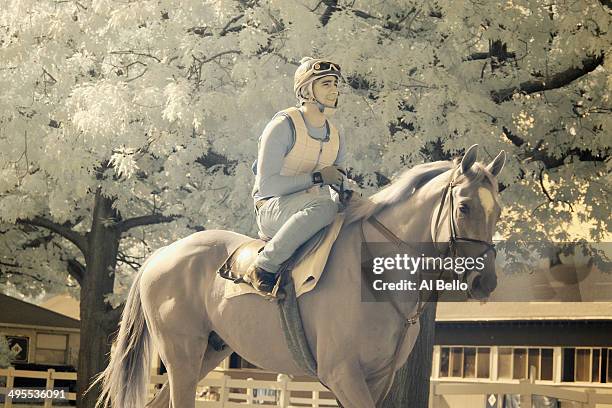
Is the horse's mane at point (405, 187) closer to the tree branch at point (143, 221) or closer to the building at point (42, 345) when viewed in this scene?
the tree branch at point (143, 221)

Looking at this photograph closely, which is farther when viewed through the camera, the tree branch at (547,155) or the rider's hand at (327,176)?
the tree branch at (547,155)

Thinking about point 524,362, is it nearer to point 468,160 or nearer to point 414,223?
point 414,223

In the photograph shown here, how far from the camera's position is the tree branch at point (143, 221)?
19.9 meters

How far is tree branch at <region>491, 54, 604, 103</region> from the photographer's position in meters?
14.6

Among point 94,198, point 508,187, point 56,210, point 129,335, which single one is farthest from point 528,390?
point 94,198

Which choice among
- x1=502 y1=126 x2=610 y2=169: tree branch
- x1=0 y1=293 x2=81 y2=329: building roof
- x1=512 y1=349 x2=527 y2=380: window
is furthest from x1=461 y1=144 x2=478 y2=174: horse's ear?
x1=0 y1=293 x2=81 y2=329: building roof

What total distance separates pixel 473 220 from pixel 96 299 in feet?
50.2

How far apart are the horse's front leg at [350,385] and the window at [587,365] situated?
20184 millimetres

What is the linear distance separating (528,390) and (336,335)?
738 centimetres

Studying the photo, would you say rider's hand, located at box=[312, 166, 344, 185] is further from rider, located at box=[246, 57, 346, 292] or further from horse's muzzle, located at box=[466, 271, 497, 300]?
horse's muzzle, located at box=[466, 271, 497, 300]

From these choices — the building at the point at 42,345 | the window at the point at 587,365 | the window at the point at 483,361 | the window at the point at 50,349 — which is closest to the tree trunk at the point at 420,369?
the window at the point at 587,365

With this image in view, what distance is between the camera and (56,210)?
17.3 meters

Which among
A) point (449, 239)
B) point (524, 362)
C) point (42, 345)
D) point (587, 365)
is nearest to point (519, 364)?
point (524, 362)

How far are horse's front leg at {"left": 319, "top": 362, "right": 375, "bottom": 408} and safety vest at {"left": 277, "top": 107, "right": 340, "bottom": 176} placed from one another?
1406 mm
